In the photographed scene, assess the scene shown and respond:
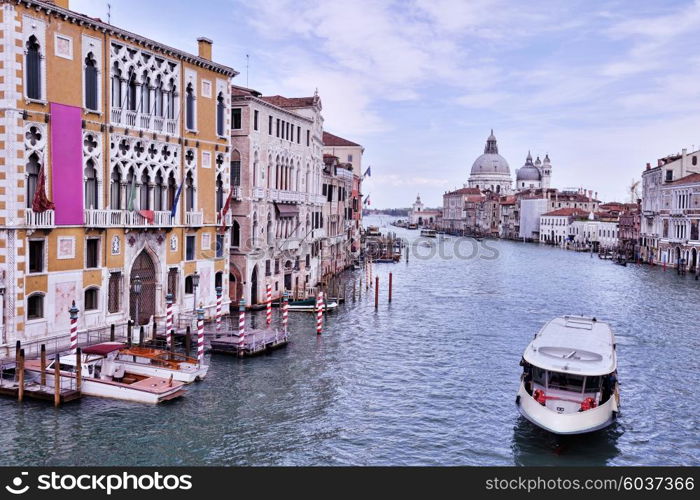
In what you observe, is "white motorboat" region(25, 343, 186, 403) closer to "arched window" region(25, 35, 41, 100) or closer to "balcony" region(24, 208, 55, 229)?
"balcony" region(24, 208, 55, 229)

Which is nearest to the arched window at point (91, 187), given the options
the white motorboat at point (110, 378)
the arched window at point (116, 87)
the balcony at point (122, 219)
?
the balcony at point (122, 219)

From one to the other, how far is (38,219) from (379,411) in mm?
9736

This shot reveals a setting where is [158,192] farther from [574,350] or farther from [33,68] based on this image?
[574,350]

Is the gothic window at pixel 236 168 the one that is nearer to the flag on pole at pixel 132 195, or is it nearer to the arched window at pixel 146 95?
the arched window at pixel 146 95

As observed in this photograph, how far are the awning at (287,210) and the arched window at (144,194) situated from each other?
944 cm

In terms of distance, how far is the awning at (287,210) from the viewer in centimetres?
3061

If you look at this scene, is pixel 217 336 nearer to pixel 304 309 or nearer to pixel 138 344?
pixel 138 344

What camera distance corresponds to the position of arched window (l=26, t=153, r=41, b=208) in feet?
57.3

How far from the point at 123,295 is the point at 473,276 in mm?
34818

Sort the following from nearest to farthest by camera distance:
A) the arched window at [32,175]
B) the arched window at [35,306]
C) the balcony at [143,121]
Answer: the arched window at [32,175] < the arched window at [35,306] < the balcony at [143,121]

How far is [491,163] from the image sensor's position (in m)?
168

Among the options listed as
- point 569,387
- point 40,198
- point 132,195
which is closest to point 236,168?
point 132,195

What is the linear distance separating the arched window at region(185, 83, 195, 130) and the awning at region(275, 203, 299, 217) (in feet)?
26.0

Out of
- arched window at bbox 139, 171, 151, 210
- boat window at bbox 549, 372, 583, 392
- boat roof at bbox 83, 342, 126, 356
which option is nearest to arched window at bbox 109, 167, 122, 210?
arched window at bbox 139, 171, 151, 210
